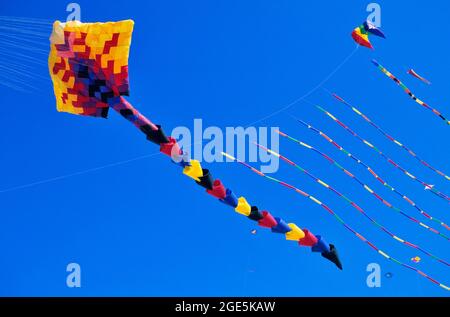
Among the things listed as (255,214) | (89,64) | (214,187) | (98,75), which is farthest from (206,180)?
(89,64)

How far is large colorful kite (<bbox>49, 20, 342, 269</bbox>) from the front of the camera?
8.32 meters

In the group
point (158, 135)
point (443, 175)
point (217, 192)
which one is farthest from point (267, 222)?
point (443, 175)

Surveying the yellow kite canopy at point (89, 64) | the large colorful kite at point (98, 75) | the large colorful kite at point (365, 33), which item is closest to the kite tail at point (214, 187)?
the large colorful kite at point (98, 75)

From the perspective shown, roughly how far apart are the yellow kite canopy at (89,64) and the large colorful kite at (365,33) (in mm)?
7494

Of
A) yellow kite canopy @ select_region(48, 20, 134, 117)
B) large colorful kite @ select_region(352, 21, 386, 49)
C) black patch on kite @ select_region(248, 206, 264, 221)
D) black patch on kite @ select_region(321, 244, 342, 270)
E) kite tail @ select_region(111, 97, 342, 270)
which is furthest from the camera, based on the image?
large colorful kite @ select_region(352, 21, 386, 49)

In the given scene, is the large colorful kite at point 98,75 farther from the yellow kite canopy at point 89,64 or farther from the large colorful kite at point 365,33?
the large colorful kite at point 365,33

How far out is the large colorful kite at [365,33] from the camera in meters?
14.3

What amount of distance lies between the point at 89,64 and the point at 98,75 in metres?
0.18

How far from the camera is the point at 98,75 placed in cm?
857

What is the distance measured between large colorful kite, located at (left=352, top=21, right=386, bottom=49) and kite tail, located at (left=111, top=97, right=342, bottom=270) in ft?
19.3

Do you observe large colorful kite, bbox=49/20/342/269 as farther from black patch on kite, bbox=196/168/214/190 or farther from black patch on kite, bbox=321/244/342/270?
black patch on kite, bbox=321/244/342/270

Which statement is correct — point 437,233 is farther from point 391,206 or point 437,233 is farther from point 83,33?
point 83,33

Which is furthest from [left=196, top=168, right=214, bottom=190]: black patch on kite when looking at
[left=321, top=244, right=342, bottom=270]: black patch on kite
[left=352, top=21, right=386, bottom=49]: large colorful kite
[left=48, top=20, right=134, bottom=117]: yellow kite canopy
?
[left=352, top=21, right=386, bottom=49]: large colorful kite
